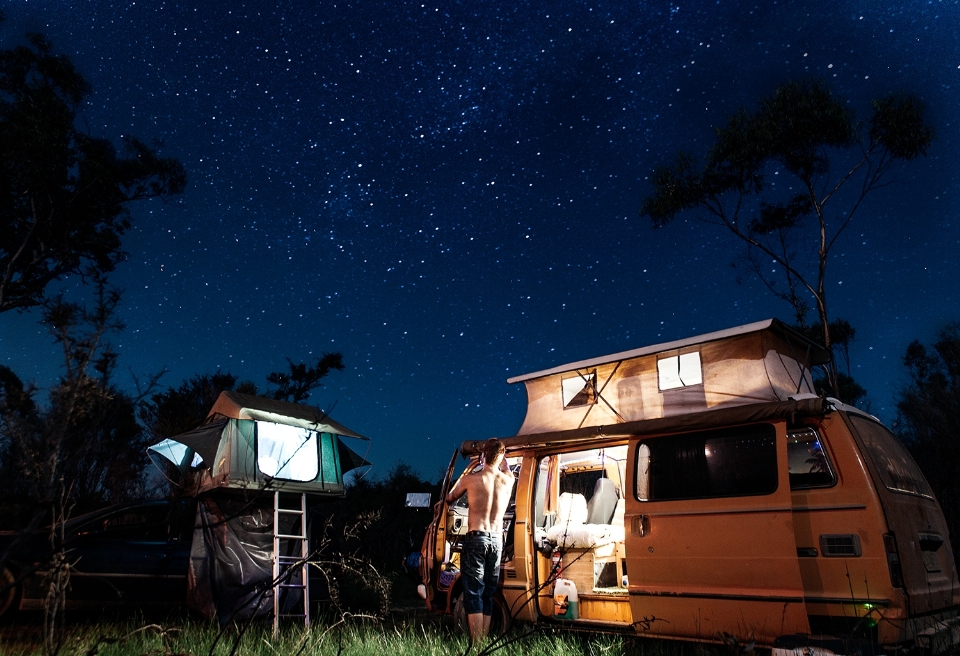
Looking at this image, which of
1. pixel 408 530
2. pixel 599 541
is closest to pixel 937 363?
pixel 408 530

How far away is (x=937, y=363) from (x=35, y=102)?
25.5 metres

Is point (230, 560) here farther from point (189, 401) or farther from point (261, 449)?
point (189, 401)

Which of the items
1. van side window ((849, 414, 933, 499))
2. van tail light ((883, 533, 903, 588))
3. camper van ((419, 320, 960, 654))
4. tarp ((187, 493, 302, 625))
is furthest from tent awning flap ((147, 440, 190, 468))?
van tail light ((883, 533, 903, 588))

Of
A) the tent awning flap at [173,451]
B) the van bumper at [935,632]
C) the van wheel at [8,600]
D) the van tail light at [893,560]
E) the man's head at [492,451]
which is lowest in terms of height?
the van bumper at [935,632]

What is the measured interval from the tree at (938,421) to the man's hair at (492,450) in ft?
29.3

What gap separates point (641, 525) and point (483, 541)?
4.74ft

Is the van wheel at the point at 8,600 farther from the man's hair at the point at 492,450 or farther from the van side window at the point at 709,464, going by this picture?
the van side window at the point at 709,464

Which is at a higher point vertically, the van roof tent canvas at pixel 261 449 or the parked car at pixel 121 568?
the van roof tent canvas at pixel 261 449

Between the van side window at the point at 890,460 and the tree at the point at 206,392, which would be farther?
the tree at the point at 206,392

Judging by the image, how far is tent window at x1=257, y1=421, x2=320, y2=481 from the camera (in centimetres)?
916

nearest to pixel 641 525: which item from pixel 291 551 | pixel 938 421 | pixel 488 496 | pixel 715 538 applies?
pixel 715 538

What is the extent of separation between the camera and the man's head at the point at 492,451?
20.9ft

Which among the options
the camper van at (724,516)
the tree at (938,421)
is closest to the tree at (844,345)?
the tree at (938,421)

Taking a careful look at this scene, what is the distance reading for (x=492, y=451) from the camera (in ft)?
20.9
